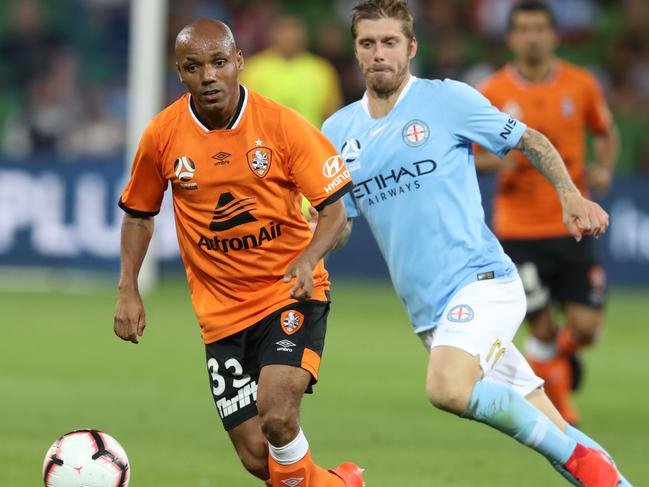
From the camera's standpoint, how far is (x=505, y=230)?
9664mm

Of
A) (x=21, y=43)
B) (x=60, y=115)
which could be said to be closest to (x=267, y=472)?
(x=60, y=115)

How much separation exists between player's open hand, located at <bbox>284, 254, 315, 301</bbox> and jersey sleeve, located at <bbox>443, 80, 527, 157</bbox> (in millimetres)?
1103

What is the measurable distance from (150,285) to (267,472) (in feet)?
33.3

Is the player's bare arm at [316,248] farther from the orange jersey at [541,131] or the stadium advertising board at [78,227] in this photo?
the stadium advertising board at [78,227]

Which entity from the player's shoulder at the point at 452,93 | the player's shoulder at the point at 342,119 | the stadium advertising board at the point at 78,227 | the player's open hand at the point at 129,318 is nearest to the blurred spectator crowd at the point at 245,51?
the stadium advertising board at the point at 78,227

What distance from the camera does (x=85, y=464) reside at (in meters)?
5.85

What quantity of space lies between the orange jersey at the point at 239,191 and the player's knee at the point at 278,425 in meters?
0.47

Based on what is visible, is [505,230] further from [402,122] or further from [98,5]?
[98,5]

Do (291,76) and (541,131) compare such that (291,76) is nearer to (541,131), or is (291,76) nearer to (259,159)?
(541,131)

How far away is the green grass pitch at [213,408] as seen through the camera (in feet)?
24.2

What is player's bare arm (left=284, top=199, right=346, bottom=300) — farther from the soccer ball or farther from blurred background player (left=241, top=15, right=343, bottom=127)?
blurred background player (left=241, top=15, right=343, bottom=127)

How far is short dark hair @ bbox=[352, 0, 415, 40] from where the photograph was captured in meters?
6.42

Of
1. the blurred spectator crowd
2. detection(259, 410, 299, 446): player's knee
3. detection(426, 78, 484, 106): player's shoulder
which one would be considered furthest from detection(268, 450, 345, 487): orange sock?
the blurred spectator crowd

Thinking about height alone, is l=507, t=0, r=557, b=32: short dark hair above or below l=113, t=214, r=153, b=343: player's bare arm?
above
